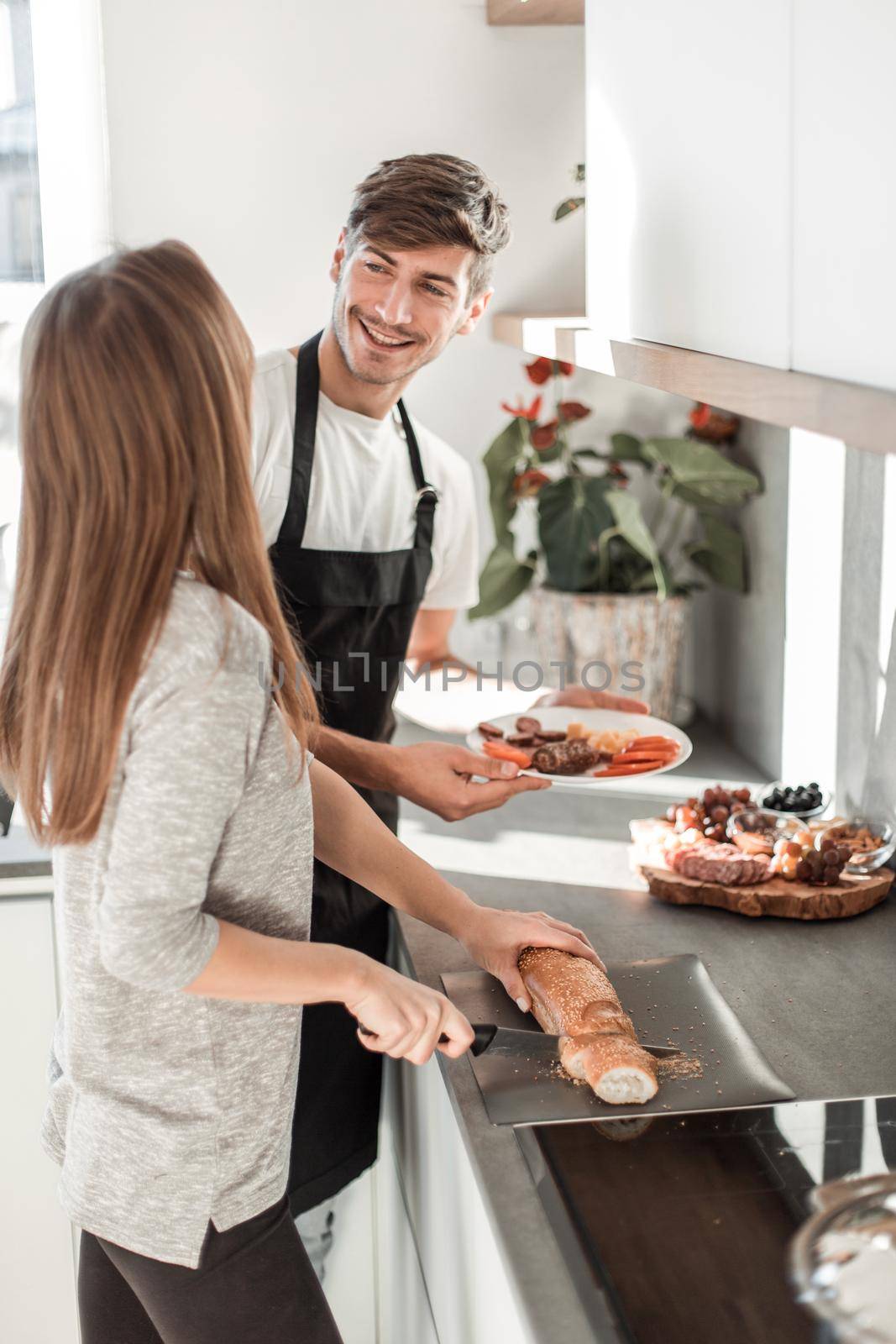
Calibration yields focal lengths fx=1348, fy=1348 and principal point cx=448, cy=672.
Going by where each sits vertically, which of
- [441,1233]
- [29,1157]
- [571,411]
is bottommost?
[29,1157]

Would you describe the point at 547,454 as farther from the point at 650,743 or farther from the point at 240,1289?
the point at 240,1289

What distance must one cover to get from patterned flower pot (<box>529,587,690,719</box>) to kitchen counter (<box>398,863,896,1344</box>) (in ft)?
1.98

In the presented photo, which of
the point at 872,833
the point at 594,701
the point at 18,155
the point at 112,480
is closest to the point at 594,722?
the point at 594,701

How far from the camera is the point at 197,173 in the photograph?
2.08 metres

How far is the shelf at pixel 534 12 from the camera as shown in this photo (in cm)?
197

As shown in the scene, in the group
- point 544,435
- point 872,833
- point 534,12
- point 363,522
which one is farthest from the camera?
point 544,435

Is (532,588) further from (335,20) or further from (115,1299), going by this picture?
(115,1299)

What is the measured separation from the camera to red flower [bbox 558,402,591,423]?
215cm

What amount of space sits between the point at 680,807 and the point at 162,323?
102cm

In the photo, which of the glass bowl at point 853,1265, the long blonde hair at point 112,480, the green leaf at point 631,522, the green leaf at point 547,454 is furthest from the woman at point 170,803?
the green leaf at point 547,454

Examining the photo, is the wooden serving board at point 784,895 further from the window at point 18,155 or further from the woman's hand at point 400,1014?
the window at point 18,155

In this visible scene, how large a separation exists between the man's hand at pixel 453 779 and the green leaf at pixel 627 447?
2.71 ft

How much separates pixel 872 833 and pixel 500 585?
79 cm

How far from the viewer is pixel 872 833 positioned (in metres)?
1.61
